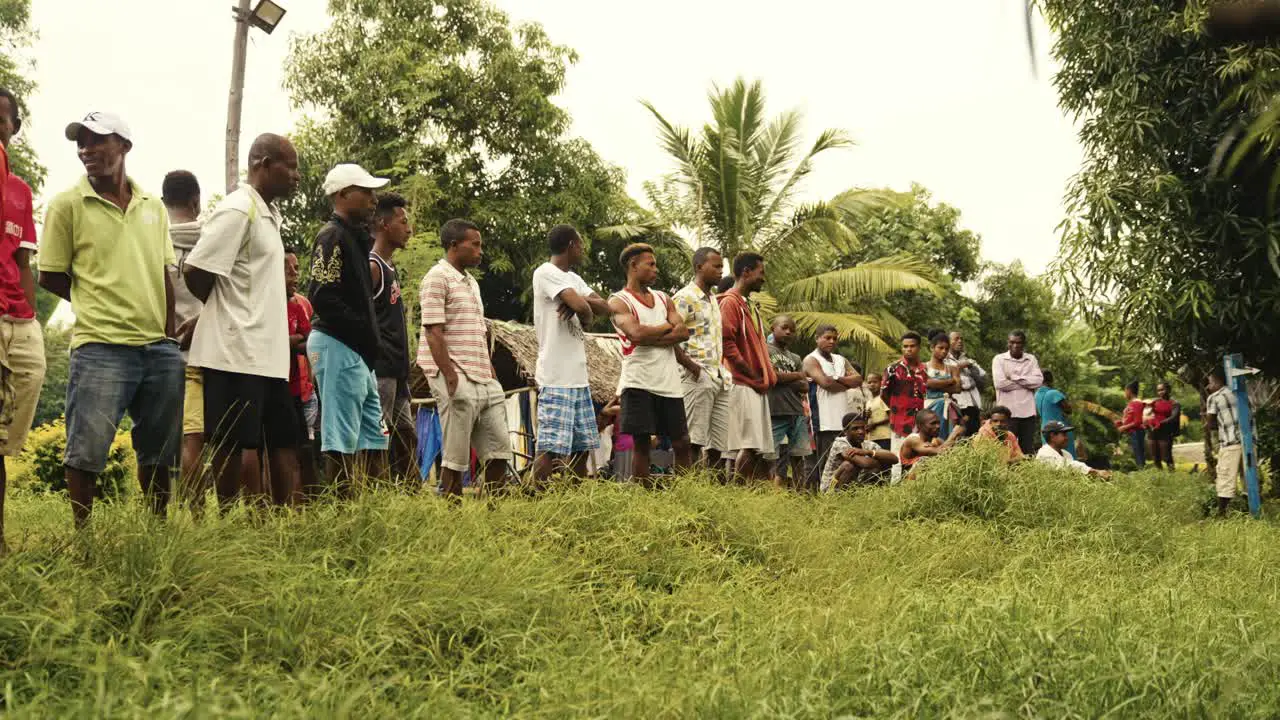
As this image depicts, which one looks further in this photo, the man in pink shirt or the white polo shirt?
the man in pink shirt

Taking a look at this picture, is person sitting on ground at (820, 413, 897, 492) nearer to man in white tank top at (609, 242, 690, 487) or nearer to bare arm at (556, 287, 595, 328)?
man in white tank top at (609, 242, 690, 487)

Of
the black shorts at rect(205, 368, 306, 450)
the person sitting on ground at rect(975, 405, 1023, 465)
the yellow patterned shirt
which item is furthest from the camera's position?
the person sitting on ground at rect(975, 405, 1023, 465)

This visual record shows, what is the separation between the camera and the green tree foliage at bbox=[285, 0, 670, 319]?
22.8 meters

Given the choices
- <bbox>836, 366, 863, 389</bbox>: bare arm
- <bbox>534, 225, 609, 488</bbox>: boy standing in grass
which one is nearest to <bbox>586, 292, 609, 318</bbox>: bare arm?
<bbox>534, 225, 609, 488</bbox>: boy standing in grass

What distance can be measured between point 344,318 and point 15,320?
136cm

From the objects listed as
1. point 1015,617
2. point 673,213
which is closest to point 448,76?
point 673,213

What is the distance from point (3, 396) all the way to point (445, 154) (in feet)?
65.2

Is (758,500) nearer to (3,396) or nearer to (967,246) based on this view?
(3,396)

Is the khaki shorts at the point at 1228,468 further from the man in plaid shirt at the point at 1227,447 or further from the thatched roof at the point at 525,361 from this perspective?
the thatched roof at the point at 525,361

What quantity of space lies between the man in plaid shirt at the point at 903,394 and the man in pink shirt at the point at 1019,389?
138cm

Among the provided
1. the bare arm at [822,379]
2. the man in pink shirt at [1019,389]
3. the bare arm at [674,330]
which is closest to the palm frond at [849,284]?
the man in pink shirt at [1019,389]

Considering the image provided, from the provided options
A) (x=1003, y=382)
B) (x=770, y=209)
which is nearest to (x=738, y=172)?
(x=770, y=209)

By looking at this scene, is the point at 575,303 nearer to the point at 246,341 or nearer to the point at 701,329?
the point at 701,329

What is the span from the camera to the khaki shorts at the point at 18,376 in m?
4.11
